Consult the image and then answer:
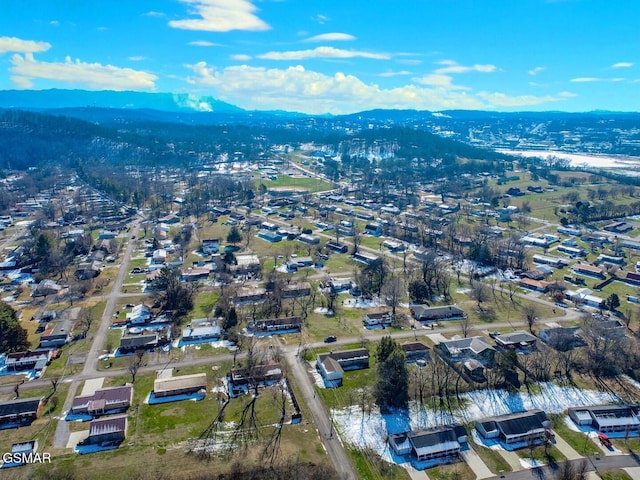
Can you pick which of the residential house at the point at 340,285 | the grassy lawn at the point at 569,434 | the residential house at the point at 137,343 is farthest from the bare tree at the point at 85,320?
the grassy lawn at the point at 569,434

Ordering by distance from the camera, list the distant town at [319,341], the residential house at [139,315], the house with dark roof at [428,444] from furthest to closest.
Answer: the residential house at [139,315]
the distant town at [319,341]
the house with dark roof at [428,444]

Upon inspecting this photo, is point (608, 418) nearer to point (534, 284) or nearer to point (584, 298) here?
point (584, 298)

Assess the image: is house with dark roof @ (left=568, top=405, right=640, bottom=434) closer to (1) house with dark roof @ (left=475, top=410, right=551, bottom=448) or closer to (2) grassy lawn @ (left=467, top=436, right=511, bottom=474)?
(1) house with dark roof @ (left=475, top=410, right=551, bottom=448)

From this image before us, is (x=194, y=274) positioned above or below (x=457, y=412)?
below

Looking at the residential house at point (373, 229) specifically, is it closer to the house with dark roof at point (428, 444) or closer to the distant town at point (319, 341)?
the distant town at point (319, 341)

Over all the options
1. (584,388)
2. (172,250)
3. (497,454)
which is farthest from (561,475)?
(172,250)

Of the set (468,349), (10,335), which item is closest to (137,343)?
(10,335)

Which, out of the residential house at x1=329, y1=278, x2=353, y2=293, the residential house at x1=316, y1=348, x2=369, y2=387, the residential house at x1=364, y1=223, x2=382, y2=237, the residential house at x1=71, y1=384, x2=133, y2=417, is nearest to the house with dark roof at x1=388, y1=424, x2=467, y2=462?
the residential house at x1=316, y1=348, x2=369, y2=387
